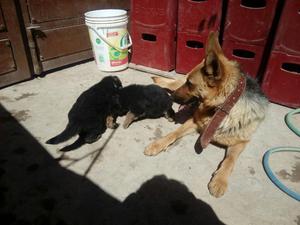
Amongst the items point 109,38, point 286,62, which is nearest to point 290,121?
point 286,62

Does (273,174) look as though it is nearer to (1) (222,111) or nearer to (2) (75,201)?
(1) (222,111)

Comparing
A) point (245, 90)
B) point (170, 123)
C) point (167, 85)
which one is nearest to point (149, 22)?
point (167, 85)

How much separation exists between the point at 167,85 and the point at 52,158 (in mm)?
1990

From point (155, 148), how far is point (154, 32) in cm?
229

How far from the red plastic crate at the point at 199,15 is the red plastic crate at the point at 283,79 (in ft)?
3.18

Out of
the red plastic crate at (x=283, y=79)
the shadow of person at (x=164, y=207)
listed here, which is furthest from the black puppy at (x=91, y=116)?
the red plastic crate at (x=283, y=79)

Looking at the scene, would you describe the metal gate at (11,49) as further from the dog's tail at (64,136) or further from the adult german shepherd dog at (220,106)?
the adult german shepherd dog at (220,106)

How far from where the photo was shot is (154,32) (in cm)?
407

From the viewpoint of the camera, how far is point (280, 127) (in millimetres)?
3043

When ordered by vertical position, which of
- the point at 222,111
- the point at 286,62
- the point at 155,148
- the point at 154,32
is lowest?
the point at 155,148

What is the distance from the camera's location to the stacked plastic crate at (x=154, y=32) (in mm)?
3857

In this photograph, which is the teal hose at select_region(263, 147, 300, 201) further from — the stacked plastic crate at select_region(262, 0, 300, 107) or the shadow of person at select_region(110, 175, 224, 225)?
the stacked plastic crate at select_region(262, 0, 300, 107)

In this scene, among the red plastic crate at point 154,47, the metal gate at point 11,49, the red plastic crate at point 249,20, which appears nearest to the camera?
the red plastic crate at point 249,20

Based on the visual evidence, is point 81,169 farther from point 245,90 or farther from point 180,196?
point 245,90
